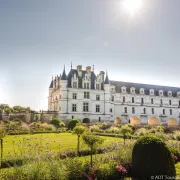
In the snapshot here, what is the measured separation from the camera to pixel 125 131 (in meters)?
14.4

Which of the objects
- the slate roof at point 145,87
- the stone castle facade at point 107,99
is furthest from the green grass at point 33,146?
the slate roof at point 145,87

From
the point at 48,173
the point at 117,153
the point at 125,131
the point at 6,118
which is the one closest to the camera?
the point at 48,173

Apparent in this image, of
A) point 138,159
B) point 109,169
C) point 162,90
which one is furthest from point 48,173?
point 162,90

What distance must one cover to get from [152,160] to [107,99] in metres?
34.1

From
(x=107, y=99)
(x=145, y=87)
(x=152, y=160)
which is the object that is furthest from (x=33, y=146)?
(x=145, y=87)

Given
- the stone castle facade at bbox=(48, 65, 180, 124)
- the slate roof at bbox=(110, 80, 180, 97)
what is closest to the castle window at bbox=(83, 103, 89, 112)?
the stone castle facade at bbox=(48, 65, 180, 124)

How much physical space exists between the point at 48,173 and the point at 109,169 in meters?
2.45

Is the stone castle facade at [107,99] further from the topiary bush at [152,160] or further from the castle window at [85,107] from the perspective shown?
the topiary bush at [152,160]

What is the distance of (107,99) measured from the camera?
40875 mm

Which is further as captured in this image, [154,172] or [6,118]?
[6,118]

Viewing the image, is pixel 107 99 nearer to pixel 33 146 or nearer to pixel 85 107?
pixel 85 107

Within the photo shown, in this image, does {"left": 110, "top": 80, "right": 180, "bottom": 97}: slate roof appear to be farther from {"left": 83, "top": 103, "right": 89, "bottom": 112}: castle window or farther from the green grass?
the green grass

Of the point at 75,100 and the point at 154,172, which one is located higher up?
the point at 75,100

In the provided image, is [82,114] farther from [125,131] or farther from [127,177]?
[127,177]
